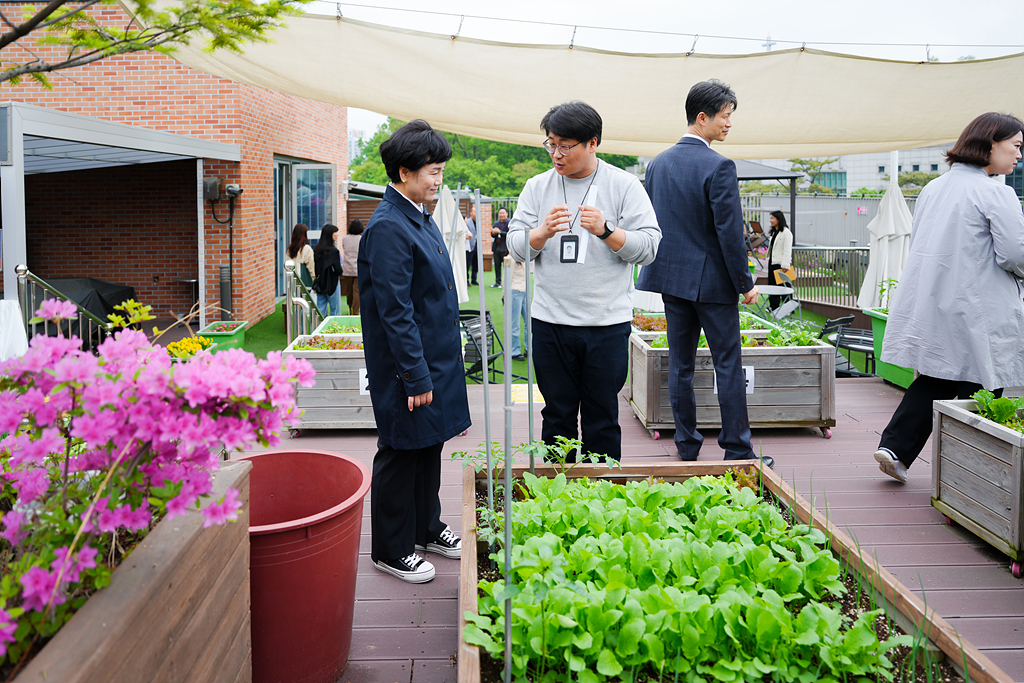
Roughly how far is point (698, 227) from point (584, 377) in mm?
1060

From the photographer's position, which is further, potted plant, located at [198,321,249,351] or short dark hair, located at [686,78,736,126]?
potted plant, located at [198,321,249,351]

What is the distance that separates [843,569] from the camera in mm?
2236

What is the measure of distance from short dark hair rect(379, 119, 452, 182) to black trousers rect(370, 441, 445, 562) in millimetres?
972

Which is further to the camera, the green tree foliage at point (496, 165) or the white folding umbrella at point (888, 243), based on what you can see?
the green tree foliage at point (496, 165)

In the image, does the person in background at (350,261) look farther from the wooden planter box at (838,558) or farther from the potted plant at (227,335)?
the wooden planter box at (838,558)

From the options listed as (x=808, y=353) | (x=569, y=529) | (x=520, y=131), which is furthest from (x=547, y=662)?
(x=520, y=131)

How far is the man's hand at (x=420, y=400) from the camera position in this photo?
2.62 metres

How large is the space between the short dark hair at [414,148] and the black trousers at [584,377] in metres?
0.91

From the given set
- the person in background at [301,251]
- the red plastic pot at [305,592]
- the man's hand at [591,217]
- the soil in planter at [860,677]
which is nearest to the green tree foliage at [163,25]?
the man's hand at [591,217]

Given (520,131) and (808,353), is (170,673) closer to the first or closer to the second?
(808,353)

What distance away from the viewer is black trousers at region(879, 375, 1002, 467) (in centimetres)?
368

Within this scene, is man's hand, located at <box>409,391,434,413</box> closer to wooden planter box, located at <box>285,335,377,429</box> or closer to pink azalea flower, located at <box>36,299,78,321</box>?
pink azalea flower, located at <box>36,299,78,321</box>

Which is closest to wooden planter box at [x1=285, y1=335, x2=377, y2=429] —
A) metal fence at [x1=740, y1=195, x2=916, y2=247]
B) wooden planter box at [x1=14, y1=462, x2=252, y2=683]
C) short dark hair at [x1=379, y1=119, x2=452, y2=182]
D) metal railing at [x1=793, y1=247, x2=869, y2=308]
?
short dark hair at [x1=379, y1=119, x2=452, y2=182]

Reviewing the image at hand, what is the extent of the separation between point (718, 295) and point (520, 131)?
123 inches
